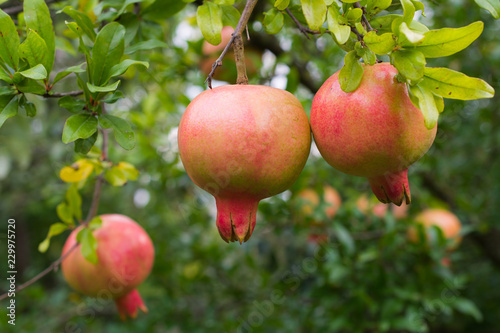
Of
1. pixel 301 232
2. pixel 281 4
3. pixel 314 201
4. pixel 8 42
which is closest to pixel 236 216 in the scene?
pixel 281 4

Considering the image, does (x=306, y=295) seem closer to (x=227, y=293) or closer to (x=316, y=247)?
(x=316, y=247)

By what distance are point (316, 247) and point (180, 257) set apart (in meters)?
0.66

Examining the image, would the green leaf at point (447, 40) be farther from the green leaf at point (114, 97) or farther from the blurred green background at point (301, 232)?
the blurred green background at point (301, 232)

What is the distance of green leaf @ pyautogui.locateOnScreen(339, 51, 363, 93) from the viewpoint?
1.95 ft

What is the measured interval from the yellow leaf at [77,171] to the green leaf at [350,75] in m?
0.71

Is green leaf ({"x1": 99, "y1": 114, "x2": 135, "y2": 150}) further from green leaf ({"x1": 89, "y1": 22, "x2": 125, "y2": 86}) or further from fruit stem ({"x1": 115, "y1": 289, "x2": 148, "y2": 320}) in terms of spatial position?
fruit stem ({"x1": 115, "y1": 289, "x2": 148, "y2": 320})

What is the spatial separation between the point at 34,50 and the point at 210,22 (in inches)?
11.5

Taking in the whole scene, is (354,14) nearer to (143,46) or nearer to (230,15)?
(230,15)

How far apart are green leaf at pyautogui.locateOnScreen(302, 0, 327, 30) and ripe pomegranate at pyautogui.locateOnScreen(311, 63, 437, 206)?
0.08 m

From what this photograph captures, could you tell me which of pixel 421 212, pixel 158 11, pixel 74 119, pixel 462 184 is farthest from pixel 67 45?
pixel 462 184

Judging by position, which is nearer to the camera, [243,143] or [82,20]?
[243,143]

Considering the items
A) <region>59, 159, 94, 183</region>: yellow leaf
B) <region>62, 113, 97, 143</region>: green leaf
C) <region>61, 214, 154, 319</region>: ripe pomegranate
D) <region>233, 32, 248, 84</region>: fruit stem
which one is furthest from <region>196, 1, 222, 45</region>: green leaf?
<region>61, 214, 154, 319</region>: ripe pomegranate

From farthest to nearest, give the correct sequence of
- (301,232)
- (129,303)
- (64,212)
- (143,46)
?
(301,232) < (129,303) < (64,212) < (143,46)

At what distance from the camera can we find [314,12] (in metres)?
0.61
